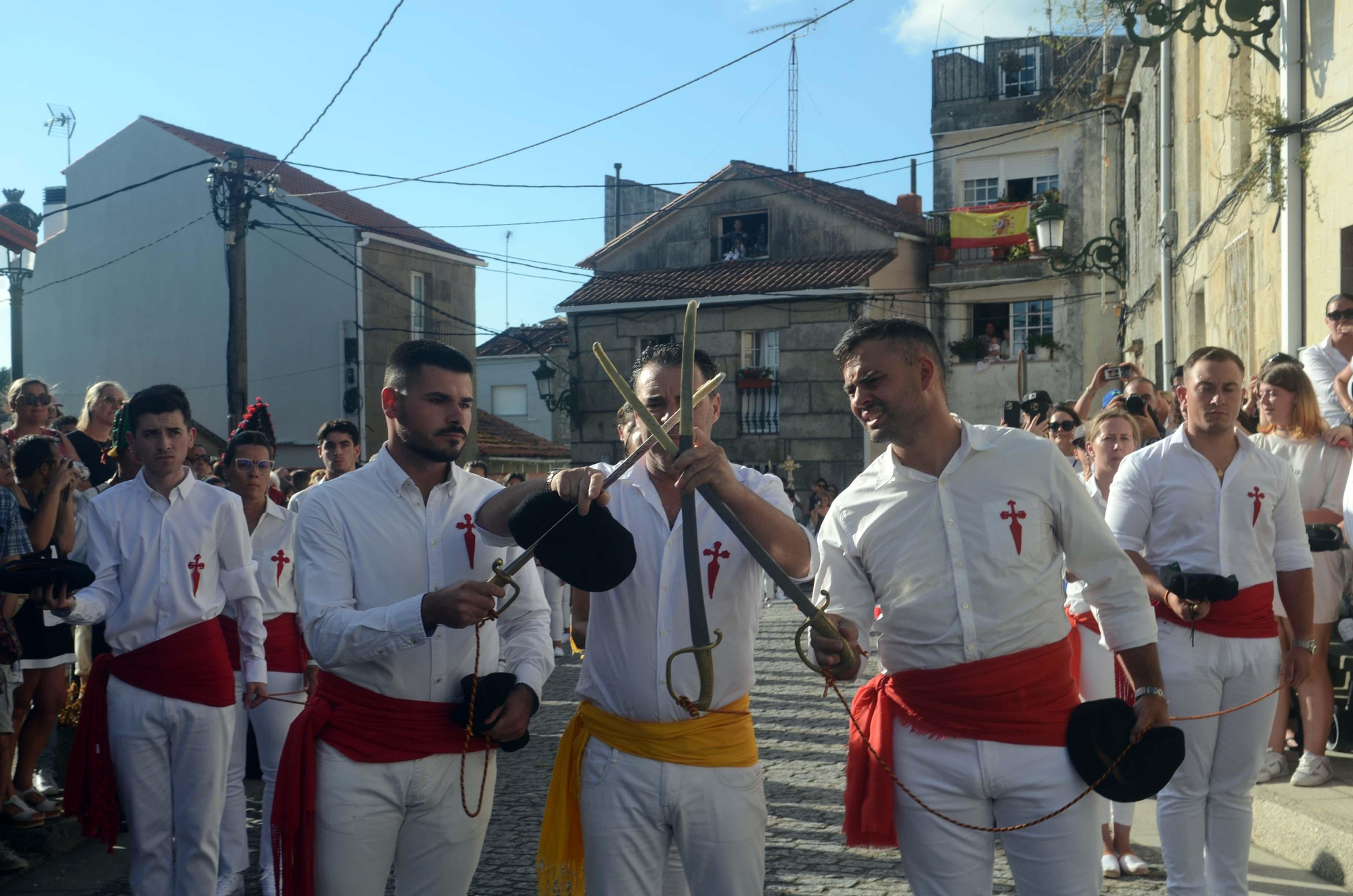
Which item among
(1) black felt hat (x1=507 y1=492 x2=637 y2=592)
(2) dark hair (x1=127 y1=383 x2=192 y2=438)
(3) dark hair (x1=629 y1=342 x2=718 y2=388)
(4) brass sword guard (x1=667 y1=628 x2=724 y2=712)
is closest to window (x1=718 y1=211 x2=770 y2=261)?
(2) dark hair (x1=127 y1=383 x2=192 y2=438)

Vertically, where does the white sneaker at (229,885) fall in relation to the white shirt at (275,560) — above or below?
below

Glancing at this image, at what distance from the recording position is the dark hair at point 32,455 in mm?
6820

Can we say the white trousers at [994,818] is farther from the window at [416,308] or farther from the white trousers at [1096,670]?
the window at [416,308]

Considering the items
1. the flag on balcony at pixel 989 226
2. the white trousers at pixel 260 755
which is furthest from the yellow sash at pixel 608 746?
the flag on balcony at pixel 989 226

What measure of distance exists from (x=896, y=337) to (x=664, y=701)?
3.97 ft

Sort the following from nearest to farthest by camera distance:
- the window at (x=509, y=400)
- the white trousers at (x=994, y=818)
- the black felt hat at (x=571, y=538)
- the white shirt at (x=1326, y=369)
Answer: the black felt hat at (x=571, y=538), the white trousers at (x=994, y=818), the white shirt at (x=1326, y=369), the window at (x=509, y=400)

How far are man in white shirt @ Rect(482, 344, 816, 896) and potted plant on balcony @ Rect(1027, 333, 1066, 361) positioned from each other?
26761 mm

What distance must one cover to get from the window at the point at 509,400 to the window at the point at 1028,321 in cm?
2121

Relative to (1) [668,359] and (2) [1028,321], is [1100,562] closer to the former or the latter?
(1) [668,359]

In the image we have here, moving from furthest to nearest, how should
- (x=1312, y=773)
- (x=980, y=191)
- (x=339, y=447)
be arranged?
(x=980, y=191) → (x=339, y=447) → (x=1312, y=773)

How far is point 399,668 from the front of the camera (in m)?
3.71

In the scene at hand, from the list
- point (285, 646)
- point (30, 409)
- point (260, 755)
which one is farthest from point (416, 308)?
point (260, 755)

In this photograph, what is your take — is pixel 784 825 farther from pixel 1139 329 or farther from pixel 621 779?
pixel 1139 329

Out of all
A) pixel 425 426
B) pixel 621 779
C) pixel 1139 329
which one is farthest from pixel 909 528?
pixel 1139 329
